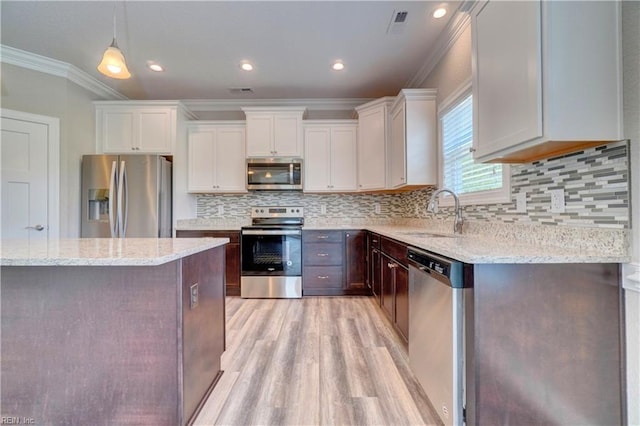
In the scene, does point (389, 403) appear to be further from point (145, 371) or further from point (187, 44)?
point (187, 44)

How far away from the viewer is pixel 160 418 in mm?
1272

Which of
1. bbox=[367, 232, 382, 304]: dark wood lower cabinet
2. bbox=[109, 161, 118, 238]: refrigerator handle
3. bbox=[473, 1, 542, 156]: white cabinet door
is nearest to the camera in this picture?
bbox=[473, 1, 542, 156]: white cabinet door

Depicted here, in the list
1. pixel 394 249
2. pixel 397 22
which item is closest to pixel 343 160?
pixel 397 22

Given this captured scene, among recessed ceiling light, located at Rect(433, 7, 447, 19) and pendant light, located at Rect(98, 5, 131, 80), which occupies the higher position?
recessed ceiling light, located at Rect(433, 7, 447, 19)

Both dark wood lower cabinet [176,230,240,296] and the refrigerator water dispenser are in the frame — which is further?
dark wood lower cabinet [176,230,240,296]

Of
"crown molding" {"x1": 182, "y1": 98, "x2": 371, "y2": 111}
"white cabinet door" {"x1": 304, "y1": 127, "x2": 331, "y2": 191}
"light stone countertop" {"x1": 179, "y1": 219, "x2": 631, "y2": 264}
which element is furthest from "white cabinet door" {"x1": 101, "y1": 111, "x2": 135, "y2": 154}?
"light stone countertop" {"x1": 179, "y1": 219, "x2": 631, "y2": 264}

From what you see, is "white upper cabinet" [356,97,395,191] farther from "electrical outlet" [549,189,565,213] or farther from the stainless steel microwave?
"electrical outlet" [549,189,565,213]

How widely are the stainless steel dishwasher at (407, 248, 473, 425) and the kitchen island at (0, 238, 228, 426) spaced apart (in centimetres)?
122

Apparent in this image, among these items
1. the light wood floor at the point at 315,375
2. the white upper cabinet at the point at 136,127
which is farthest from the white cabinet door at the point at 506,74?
the white upper cabinet at the point at 136,127

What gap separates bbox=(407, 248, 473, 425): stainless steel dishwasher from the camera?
1213mm

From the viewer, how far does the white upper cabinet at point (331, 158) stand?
3855 millimetres

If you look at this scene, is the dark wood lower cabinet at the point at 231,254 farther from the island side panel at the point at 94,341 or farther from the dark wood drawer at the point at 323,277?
the island side panel at the point at 94,341

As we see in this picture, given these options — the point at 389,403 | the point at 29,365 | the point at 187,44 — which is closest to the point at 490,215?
the point at 389,403

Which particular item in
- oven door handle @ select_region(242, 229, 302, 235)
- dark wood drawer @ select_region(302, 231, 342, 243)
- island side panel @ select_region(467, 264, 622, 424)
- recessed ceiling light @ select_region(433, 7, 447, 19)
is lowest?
island side panel @ select_region(467, 264, 622, 424)
